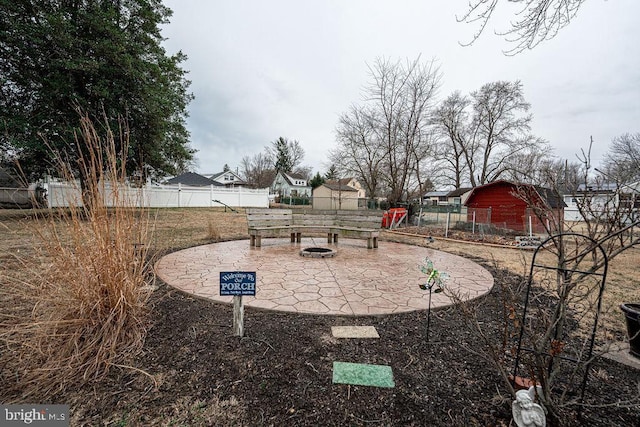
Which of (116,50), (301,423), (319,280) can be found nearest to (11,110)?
(116,50)

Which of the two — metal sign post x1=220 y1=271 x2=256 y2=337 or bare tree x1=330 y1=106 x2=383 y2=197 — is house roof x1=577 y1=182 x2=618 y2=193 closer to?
metal sign post x1=220 y1=271 x2=256 y2=337

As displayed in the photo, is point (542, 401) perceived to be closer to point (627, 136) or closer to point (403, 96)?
point (403, 96)

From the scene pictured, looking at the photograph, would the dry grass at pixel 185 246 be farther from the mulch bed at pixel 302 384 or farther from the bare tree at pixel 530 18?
the bare tree at pixel 530 18

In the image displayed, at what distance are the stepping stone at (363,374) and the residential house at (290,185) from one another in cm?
3804

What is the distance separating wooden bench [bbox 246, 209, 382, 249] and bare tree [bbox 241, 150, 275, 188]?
3853cm

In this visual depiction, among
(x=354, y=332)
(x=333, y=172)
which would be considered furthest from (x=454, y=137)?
(x=354, y=332)

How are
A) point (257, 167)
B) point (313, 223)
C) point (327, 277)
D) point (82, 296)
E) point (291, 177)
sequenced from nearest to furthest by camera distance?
1. point (82, 296)
2. point (327, 277)
3. point (313, 223)
4. point (291, 177)
5. point (257, 167)

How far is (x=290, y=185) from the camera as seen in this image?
135 feet

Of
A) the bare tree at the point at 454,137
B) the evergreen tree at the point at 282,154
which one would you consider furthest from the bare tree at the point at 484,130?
the evergreen tree at the point at 282,154

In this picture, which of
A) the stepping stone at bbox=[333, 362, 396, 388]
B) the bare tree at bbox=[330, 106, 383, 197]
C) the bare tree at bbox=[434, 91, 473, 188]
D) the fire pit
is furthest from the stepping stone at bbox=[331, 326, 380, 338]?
the bare tree at bbox=[434, 91, 473, 188]

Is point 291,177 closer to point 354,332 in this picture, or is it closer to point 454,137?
point 454,137

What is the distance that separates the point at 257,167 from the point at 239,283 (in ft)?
149

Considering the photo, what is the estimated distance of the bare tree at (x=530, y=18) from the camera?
3.03 meters

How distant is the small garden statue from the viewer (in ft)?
4.14
